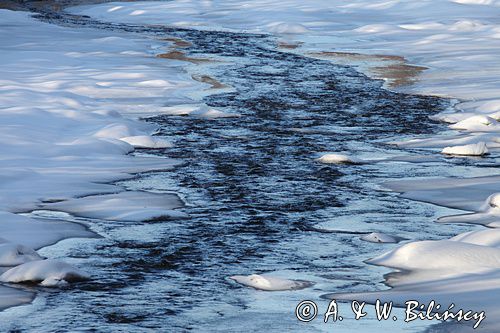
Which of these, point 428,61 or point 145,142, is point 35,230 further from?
point 428,61

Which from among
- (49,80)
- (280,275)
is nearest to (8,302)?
(280,275)

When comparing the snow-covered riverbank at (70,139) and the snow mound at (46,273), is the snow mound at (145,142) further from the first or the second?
the snow mound at (46,273)

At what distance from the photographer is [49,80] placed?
1308 cm

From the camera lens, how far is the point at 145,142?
9.12 metres

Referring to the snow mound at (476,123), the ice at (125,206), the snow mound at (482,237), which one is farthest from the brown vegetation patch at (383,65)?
the snow mound at (482,237)

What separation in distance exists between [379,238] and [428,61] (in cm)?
1149

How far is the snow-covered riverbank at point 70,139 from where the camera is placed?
5785mm

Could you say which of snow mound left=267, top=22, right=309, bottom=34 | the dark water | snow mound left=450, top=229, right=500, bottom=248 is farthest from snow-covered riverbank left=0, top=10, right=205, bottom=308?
snow mound left=267, top=22, right=309, bottom=34

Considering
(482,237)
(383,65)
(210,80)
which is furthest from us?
(383,65)

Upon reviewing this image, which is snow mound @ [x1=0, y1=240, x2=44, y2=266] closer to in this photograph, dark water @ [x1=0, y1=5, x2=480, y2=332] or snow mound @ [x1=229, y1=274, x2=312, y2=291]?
dark water @ [x1=0, y1=5, x2=480, y2=332]

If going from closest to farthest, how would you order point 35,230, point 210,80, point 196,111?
point 35,230
point 196,111
point 210,80

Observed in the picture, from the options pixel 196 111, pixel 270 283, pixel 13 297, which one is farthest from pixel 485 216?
pixel 196 111

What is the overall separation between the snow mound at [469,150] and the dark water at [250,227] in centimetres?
46

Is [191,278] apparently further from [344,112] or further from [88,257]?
[344,112]
